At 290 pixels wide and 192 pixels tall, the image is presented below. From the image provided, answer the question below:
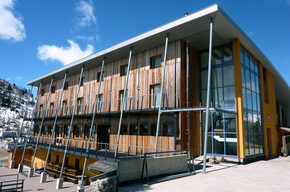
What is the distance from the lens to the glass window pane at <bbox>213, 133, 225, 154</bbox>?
13.5 m

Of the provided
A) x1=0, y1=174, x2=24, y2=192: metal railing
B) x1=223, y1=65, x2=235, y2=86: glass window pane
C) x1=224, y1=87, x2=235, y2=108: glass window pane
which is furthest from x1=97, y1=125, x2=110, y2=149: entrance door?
x1=223, y1=65, x2=235, y2=86: glass window pane

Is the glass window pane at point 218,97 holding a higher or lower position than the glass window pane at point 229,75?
lower

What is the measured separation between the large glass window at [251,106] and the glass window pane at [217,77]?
1.64 meters

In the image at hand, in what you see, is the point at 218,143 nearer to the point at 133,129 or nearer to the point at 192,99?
the point at 192,99

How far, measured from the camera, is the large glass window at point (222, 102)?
13.3 meters

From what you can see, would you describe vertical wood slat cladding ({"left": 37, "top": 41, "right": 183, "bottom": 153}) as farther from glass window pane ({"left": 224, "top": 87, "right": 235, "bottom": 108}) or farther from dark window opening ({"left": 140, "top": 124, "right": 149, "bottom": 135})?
glass window pane ({"left": 224, "top": 87, "right": 235, "bottom": 108})

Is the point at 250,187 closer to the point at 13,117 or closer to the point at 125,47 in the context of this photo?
the point at 125,47

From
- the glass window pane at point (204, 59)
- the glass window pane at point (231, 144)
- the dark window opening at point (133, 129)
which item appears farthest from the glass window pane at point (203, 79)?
the dark window opening at point (133, 129)

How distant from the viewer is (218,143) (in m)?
13.7

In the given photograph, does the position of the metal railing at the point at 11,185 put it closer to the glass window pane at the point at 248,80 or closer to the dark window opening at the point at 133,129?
the dark window opening at the point at 133,129

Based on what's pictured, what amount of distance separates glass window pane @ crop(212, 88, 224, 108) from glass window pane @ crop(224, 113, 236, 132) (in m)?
1.00

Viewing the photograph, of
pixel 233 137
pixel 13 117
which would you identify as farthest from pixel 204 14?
pixel 13 117

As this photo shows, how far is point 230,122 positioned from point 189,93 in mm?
3404

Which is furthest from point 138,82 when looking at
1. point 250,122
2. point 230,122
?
point 250,122
